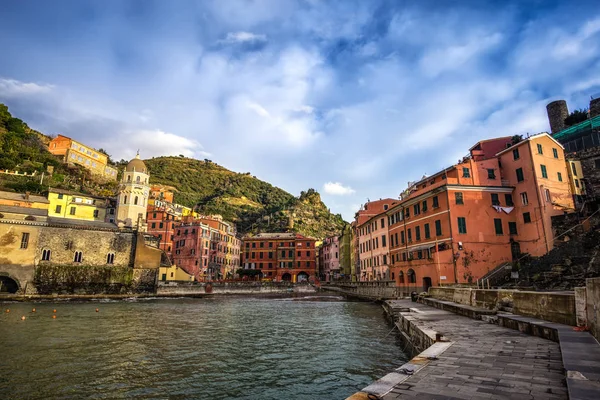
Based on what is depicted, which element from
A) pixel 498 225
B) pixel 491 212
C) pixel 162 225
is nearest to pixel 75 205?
pixel 162 225

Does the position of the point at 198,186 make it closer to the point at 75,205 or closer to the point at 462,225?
the point at 75,205

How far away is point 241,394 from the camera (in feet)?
27.0

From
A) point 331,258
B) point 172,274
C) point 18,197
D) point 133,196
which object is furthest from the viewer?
point 331,258

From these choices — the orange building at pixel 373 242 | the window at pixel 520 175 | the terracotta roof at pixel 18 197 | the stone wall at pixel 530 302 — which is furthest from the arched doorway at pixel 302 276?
the stone wall at pixel 530 302

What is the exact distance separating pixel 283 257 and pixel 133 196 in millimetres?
38034

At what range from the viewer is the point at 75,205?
60.7 m

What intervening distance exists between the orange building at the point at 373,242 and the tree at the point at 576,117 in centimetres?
3121

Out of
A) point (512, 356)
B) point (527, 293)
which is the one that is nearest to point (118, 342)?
point (512, 356)

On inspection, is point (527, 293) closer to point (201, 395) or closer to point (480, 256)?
point (201, 395)

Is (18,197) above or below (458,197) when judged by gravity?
above

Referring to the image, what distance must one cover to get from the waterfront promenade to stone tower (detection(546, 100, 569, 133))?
207 feet

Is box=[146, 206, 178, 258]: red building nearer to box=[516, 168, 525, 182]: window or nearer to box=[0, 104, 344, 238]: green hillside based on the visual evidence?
box=[0, 104, 344, 238]: green hillside

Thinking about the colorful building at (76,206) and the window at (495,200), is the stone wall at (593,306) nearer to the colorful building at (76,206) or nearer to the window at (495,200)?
the window at (495,200)

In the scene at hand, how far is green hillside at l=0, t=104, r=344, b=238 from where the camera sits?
229ft
